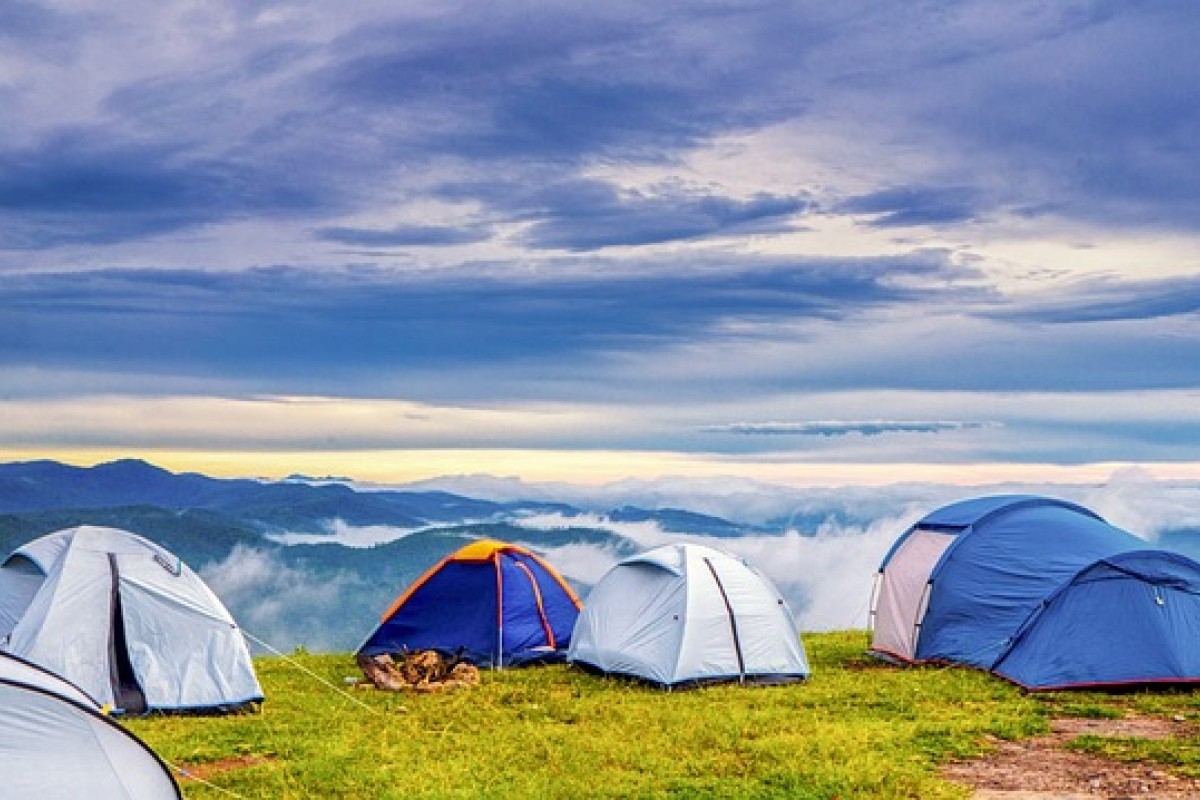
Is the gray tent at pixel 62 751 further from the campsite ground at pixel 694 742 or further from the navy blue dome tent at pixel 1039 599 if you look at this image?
the navy blue dome tent at pixel 1039 599

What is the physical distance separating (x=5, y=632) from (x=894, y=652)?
13.9 m

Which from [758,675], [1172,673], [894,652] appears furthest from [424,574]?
[1172,673]

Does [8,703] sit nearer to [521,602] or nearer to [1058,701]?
[521,602]

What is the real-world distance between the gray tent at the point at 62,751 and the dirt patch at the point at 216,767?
129 inches

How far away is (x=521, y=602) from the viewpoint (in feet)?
72.6

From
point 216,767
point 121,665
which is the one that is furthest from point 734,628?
point 121,665

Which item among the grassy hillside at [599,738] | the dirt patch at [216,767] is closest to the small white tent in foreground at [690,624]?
the grassy hillside at [599,738]

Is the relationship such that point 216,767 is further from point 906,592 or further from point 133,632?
point 906,592

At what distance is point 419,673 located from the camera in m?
19.8

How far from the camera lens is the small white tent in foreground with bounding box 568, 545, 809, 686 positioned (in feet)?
63.6

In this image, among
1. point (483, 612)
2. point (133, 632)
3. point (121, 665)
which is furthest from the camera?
point (483, 612)

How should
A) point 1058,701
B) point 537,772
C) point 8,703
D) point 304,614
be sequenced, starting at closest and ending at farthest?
point 8,703 → point 537,772 → point 1058,701 → point 304,614

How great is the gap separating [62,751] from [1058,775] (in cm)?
1014

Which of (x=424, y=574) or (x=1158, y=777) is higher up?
(x=424, y=574)
